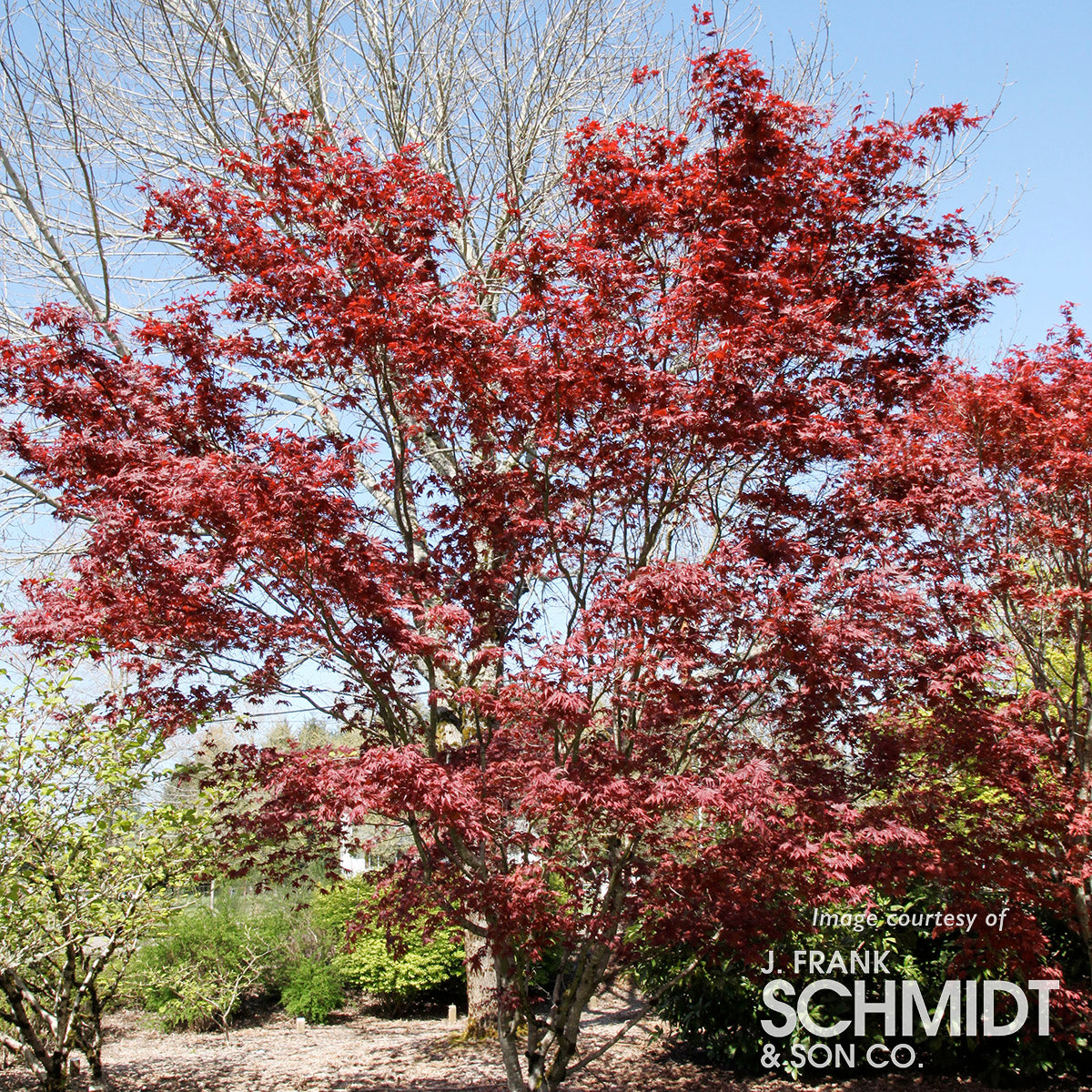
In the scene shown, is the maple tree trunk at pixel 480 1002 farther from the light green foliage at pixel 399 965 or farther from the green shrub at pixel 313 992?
the green shrub at pixel 313 992

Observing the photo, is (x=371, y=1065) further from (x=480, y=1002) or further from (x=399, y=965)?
(x=399, y=965)

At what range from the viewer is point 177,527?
449 cm

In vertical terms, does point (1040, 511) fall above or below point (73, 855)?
above

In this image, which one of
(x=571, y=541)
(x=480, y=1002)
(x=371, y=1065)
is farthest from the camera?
(x=480, y=1002)

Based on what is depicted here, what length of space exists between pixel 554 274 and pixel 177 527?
2.70m

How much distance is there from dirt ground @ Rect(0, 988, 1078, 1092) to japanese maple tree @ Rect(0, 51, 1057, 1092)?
9.57 feet

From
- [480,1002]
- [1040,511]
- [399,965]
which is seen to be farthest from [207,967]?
[1040,511]

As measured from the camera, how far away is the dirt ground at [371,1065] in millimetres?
7043

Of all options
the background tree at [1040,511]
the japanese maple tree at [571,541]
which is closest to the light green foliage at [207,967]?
the japanese maple tree at [571,541]

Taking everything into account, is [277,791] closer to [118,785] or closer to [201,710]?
[201,710]

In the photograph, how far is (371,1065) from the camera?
26.7 ft

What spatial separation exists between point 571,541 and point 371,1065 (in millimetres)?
6168

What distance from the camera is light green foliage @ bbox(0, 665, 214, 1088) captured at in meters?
5.36

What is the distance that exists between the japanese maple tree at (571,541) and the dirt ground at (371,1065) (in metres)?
2.92
